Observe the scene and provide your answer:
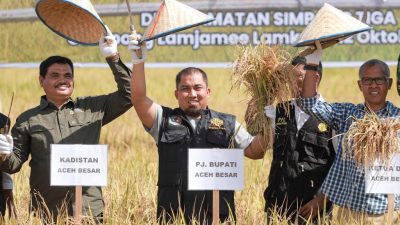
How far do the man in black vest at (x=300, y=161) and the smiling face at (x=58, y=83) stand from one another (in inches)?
53.3


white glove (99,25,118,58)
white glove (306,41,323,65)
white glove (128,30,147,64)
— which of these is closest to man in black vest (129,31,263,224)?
white glove (128,30,147,64)

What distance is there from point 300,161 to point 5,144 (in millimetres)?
1845

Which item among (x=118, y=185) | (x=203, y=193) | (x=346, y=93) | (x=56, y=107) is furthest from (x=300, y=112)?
(x=346, y=93)

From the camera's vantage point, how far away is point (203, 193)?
5.45m

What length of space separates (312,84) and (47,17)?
1.76 m

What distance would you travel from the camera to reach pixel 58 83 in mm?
5652

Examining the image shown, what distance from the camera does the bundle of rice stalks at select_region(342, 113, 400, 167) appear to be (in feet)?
16.8

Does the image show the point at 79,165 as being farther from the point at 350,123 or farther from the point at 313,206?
the point at 350,123

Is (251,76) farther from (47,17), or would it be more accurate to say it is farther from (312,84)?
(47,17)

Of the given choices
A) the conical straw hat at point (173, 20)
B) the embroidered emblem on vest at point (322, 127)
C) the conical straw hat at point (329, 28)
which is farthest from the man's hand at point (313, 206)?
the conical straw hat at point (173, 20)

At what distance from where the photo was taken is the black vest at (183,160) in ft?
17.9

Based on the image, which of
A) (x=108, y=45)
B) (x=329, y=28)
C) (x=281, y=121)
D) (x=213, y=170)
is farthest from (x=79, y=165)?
(x=329, y=28)

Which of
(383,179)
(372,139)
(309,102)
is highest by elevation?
(309,102)

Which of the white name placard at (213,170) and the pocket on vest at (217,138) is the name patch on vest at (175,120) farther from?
the white name placard at (213,170)
